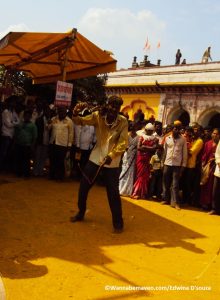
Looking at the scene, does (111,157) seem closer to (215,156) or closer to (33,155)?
(215,156)

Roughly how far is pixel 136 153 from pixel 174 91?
53.3 feet

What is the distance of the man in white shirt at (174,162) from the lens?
8.50m

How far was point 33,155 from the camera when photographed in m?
10.1

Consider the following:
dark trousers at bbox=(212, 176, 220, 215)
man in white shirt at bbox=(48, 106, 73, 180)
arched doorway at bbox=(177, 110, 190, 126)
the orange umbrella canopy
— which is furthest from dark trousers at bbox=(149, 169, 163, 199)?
arched doorway at bbox=(177, 110, 190, 126)

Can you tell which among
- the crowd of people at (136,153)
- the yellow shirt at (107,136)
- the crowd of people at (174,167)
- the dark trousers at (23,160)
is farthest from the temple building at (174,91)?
the yellow shirt at (107,136)

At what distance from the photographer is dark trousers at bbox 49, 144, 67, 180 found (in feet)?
31.1

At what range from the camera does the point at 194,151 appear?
28.7 ft

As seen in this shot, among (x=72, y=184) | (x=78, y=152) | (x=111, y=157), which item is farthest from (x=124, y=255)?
(x=78, y=152)

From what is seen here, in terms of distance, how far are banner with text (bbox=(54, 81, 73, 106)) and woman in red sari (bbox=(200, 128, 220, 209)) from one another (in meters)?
3.07

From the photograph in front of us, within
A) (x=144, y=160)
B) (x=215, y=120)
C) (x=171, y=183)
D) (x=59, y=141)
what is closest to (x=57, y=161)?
(x=59, y=141)

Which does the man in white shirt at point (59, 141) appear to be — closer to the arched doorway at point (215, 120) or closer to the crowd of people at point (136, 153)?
the crowd of people at point (136, 153)

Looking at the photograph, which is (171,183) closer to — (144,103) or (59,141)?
(59,141)

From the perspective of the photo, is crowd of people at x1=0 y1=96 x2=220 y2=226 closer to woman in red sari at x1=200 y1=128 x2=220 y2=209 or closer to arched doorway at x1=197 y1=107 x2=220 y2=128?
woman in red sari at x1=200 y1=128 x2=220 y2=209

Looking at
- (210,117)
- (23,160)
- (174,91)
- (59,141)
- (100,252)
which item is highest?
(174,91)
